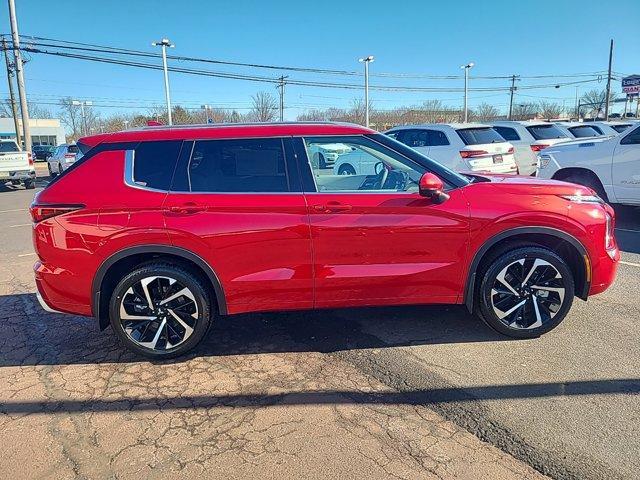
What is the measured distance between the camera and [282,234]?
3.47 m

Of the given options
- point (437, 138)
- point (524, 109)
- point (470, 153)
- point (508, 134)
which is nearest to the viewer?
point (470, 153)

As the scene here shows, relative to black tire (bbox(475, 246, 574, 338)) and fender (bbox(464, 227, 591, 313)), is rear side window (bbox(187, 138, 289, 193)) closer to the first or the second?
fender (bbox(464, 227, 591, 313))

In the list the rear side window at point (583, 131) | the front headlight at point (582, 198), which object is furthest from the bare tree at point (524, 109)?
the front headlight at point (582, 198)

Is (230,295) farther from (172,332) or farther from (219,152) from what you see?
(219,152)

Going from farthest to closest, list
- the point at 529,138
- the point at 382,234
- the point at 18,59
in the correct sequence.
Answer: the point at 18,59
the point at 529,138
the point at 382,234

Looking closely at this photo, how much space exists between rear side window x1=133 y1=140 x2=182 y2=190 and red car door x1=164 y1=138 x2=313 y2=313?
68 mm

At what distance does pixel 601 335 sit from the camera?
3.77m

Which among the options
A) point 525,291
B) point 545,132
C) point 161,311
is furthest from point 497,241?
point 545,132

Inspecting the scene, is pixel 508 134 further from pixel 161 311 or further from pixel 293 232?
pixel 161 311

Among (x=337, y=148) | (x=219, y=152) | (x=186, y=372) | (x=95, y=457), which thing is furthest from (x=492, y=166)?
(x=95, y=457)

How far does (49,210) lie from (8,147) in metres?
18.2

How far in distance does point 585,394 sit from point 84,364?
364 cm

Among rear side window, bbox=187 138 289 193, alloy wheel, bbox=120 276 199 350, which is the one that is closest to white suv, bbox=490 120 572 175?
rear side window, bbox=187 138 289 193

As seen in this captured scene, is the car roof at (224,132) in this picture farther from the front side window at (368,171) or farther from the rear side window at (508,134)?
the rear side window at (508,134)
